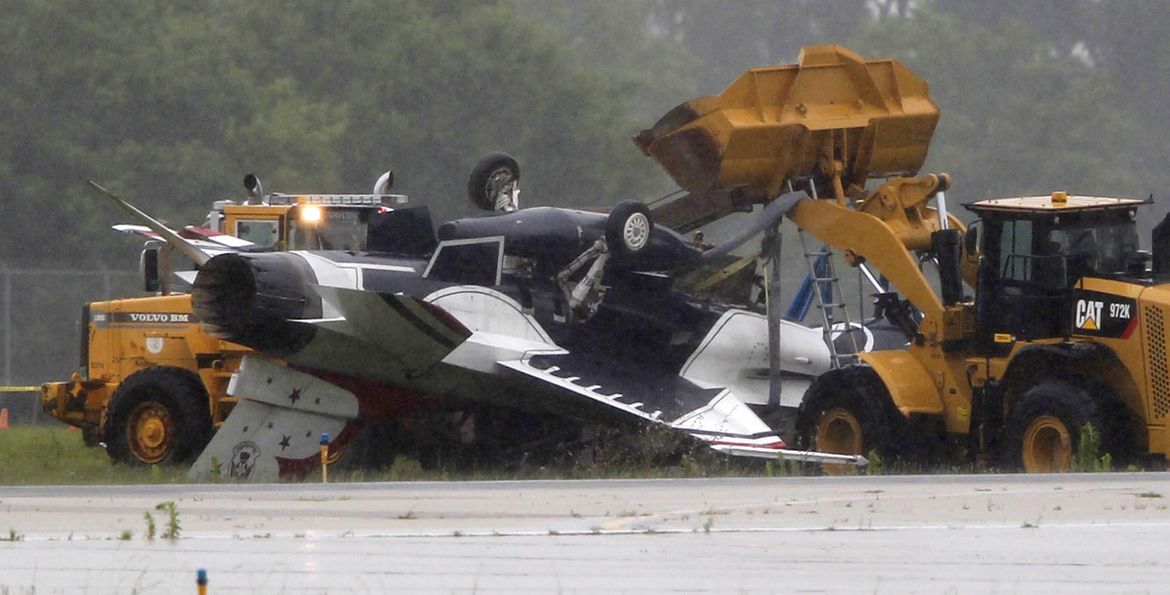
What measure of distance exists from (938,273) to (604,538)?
8449mm

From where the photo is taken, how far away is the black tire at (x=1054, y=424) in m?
16.1

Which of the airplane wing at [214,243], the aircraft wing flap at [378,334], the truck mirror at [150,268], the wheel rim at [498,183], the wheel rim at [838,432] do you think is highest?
the wheel rim at [498,183]

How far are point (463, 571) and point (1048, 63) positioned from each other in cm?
5702

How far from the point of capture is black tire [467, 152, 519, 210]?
20172mm

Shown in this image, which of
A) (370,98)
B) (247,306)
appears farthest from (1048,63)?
(247,306)

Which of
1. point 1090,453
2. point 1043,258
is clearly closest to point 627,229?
point 1043,258

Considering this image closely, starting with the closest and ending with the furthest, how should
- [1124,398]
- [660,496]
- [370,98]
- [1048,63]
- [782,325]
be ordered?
[660,496] → [1124,398] → [782,325] → [370,98] → [1048,63]

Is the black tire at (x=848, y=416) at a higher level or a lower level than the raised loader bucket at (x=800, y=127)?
lower

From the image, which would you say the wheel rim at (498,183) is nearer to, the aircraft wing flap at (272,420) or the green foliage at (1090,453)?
the aircraft wing flap at (272,420)

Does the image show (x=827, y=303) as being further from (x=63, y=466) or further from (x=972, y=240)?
(x=63, y=466)

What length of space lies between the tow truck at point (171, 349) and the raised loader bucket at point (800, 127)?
3.18 meters

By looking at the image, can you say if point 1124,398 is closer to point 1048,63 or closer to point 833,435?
point 833,435

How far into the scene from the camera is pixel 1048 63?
209 ft

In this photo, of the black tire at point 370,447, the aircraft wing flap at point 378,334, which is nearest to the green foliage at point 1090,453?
the aircraft wing flap at point 378,334
